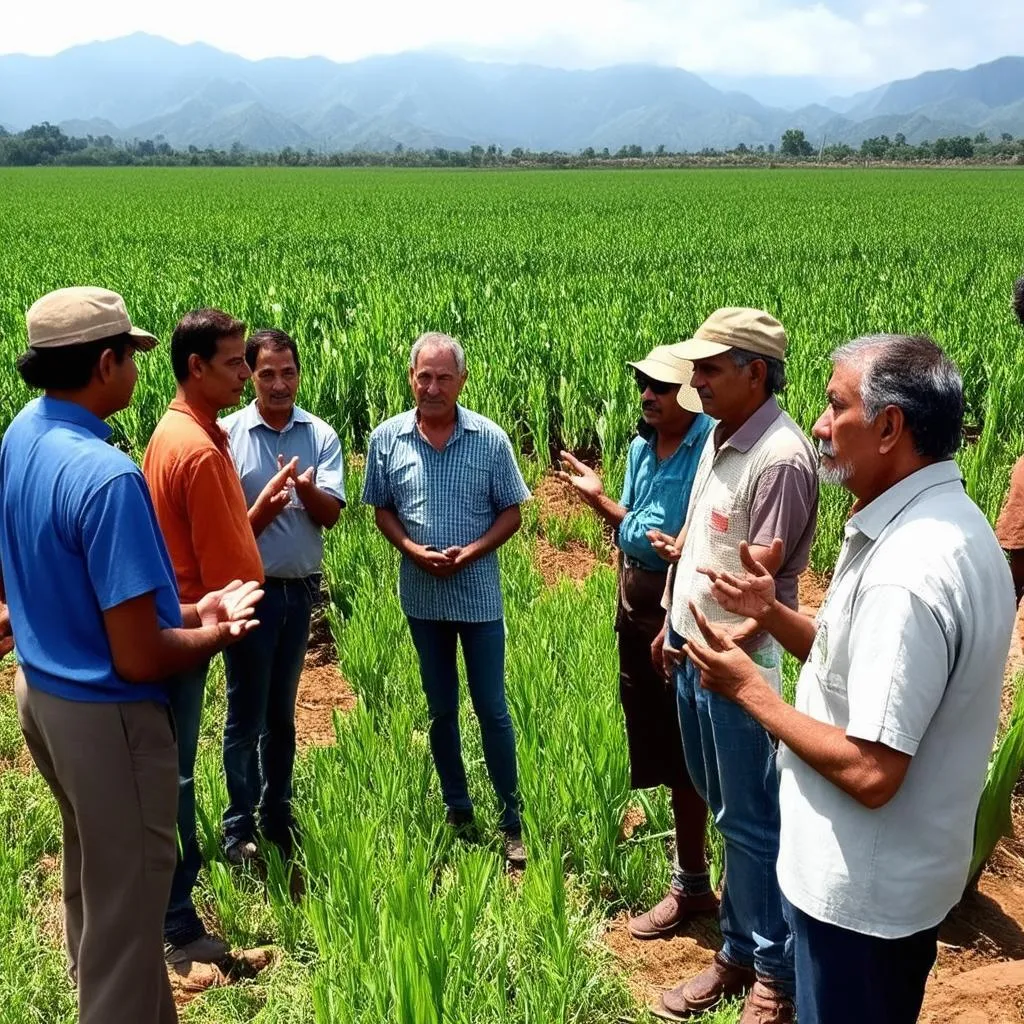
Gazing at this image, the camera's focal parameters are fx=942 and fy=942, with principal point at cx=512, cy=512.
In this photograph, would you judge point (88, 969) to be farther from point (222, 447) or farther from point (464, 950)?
point (222, 447)

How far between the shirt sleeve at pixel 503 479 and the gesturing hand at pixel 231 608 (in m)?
1.11

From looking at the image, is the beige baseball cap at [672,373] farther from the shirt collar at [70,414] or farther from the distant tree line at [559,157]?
the distant tree line at [559,157]

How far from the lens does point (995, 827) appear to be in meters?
2.84

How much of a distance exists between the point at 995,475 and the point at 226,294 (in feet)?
28.7

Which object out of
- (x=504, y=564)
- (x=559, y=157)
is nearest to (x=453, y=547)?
(x=504, y=564)

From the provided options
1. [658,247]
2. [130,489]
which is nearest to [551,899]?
[130,489]

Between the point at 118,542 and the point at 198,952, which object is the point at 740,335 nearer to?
the point at 118,542

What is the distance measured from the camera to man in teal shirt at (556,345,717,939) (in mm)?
2859

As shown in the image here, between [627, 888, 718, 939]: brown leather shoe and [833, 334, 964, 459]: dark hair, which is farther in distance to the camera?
[627, 888, 718, 939]: brown leather shoe

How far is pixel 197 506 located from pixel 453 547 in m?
0.92

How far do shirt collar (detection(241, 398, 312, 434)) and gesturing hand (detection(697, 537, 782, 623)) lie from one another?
1.85 meters

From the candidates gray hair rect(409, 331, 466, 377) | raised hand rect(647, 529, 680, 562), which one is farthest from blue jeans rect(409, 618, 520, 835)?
gray hair rect(409, 331, 466, 377)

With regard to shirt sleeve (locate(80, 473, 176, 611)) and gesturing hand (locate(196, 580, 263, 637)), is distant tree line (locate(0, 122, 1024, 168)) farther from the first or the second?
shirt sleeve (locate(80, 473, 176, 611))

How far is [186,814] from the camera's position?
2852 millimetres
